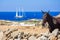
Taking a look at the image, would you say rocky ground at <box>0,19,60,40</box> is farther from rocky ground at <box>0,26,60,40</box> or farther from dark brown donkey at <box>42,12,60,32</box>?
dark brown donkey at <box>42,12,60,32</box>

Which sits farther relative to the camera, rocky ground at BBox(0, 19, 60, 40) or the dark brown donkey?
the dark brown donkey

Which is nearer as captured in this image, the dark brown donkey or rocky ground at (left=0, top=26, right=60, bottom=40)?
rocky ground at (left=0, top=26, right=60, bottom=40)

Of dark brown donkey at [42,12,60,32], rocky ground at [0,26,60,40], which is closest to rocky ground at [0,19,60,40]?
rocky ground at [0,26,60,40]

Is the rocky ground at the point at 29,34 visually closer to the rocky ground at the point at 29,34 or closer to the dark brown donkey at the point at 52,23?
the rocky ground at the point at 29,34

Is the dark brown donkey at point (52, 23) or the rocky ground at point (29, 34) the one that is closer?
the rocky ground at point (29, 34)

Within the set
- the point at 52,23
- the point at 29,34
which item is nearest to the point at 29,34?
the point at 29,34

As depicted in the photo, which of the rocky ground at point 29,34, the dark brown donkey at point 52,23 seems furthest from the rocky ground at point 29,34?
the dark brown donkey at point 52,23

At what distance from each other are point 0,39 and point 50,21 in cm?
371

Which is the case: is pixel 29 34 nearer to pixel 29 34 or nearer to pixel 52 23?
pixel 29 34

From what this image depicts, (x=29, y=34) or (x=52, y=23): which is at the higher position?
(x=52, y=23)

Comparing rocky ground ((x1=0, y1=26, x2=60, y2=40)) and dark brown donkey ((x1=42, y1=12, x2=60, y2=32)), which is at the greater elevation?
dark brown donkey ((x1=42, y1=12, x2=60, y2=32))

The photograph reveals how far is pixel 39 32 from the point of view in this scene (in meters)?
17.4

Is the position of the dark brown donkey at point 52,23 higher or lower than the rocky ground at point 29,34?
higher

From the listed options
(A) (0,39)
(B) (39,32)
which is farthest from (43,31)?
(A) (0,39)
